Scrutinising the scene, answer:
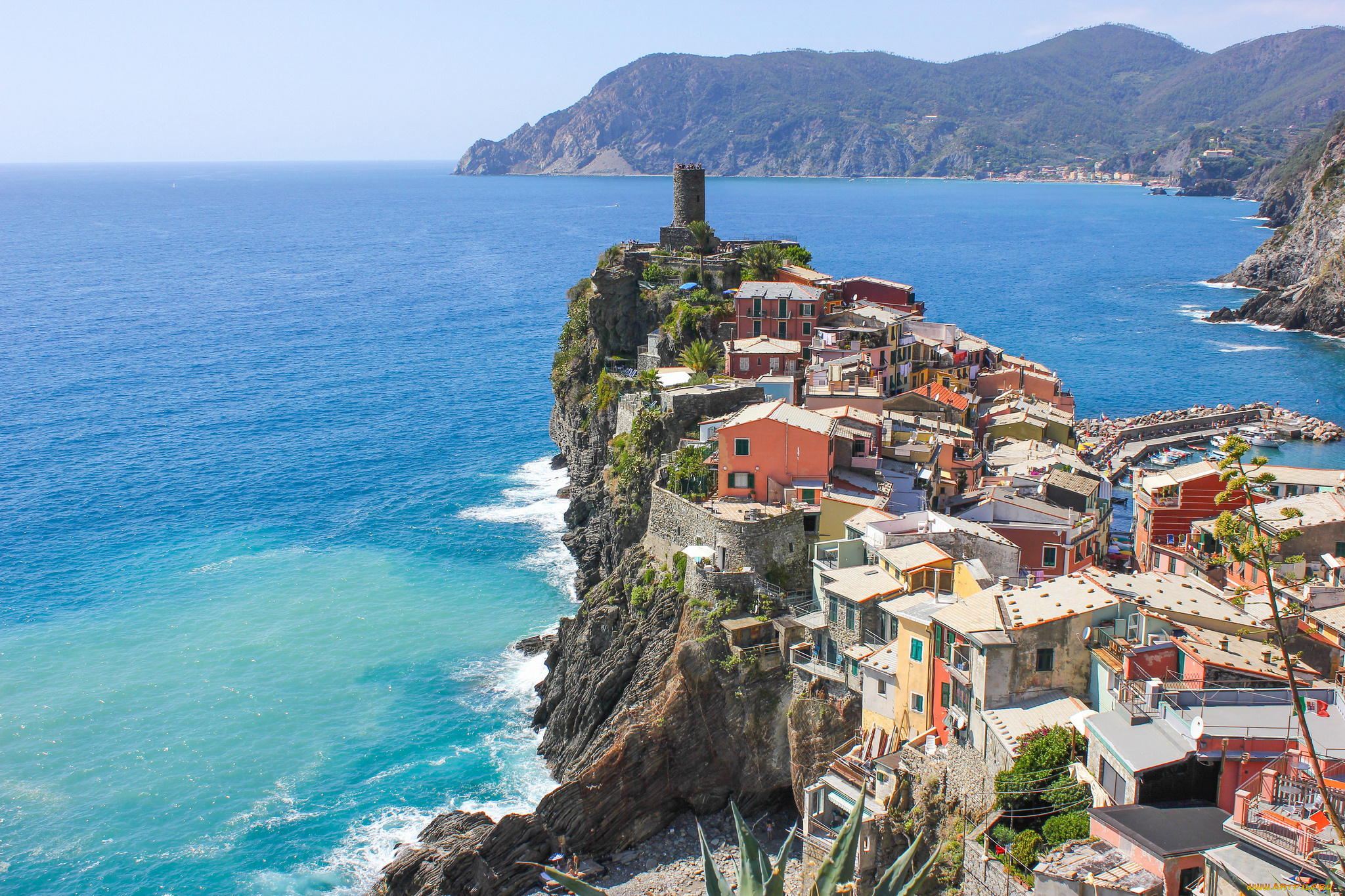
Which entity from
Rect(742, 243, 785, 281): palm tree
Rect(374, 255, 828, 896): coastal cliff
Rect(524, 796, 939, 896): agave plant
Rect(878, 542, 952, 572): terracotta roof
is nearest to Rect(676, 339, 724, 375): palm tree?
Rect(742, 243, 785, 281): palm tree

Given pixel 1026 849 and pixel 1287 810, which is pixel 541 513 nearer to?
pixel 1026 849

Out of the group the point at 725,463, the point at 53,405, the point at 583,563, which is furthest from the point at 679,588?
the point at 53,405

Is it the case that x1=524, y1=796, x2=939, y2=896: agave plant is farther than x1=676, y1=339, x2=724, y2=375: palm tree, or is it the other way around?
x1=676, y1=339, x2=724, y2=375: palm tree

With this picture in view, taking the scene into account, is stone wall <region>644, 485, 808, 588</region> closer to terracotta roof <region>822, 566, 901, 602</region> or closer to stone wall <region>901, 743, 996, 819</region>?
terracotta roof <region>822, 566, 901, 602</region>

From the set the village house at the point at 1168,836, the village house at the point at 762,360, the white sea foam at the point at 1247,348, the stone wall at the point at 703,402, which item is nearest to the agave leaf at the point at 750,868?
the village house at the point at 1168,836

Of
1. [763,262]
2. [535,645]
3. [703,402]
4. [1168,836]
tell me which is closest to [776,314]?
[763,262]
